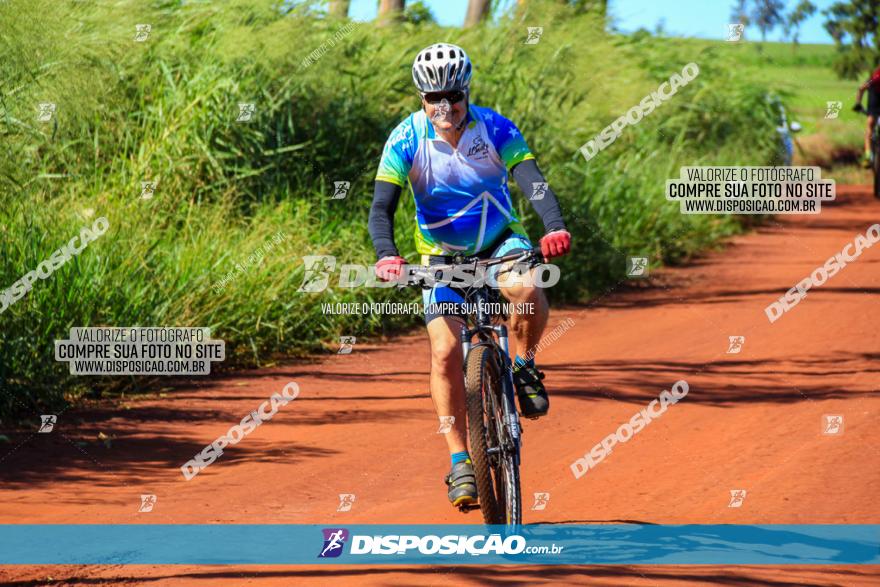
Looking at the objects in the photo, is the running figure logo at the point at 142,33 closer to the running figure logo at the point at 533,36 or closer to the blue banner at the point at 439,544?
the running figure logo at the point at 533,36

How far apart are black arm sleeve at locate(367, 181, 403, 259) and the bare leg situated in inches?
17.0

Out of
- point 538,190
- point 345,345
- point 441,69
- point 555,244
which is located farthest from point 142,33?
point 555,244

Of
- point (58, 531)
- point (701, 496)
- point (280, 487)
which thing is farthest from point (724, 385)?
point (58, 531)

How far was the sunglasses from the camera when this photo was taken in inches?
252

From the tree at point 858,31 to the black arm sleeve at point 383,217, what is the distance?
153ft

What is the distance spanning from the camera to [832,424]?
30.0ft

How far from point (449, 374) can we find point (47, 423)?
3.90 metres

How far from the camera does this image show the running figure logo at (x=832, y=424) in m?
8.92

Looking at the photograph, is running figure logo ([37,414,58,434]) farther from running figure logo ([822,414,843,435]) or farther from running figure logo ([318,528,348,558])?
running figure logo ([822,414,843,435])

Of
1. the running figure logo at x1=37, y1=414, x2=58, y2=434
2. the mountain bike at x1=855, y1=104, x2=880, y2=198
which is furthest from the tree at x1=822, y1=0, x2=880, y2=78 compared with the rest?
the running figure logo at x1=37, y1=414, x2=58, y2=434

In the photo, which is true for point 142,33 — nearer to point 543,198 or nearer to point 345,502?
point 345,502

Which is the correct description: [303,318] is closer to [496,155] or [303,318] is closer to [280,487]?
[280,487]

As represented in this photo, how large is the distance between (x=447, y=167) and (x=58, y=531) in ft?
8.68

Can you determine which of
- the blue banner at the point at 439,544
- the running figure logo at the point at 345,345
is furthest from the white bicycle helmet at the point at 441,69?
the running figure logo at the point at 345,345
